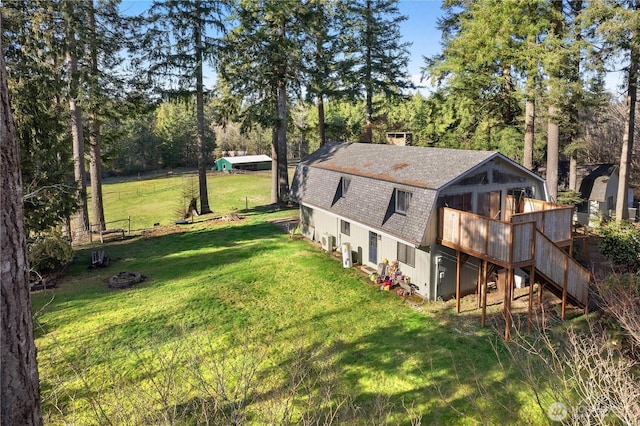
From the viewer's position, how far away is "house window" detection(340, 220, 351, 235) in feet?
63.2

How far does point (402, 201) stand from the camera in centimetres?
1599

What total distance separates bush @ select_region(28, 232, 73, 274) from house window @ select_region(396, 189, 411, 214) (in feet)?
42.6

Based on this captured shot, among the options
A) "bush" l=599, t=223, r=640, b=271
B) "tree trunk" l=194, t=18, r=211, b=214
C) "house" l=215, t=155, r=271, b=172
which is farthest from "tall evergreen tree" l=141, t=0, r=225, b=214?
"house" l=215, t=155, r=271, b=172

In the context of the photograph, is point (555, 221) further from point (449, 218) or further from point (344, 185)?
point (344, 185)

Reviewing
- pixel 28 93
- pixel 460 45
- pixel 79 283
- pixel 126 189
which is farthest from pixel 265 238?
pixel 126 189

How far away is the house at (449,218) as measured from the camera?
13000 millimetres

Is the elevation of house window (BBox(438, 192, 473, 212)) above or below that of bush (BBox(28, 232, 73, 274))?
above

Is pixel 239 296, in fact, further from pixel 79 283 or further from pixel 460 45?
pixel 460 45

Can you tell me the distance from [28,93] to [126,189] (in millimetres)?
39009

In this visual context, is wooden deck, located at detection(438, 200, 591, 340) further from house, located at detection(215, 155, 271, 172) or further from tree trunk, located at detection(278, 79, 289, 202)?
house, located at detection(215, 155, 271, 172)

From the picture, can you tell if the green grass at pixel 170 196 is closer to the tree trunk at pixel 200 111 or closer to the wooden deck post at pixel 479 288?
the tree trunk at pixel 200 111

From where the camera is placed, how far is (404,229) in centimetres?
1497

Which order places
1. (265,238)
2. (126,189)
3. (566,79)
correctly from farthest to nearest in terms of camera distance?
(126,189)
(265,238)
(566,79)

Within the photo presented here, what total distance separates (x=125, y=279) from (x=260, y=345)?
292 inches
